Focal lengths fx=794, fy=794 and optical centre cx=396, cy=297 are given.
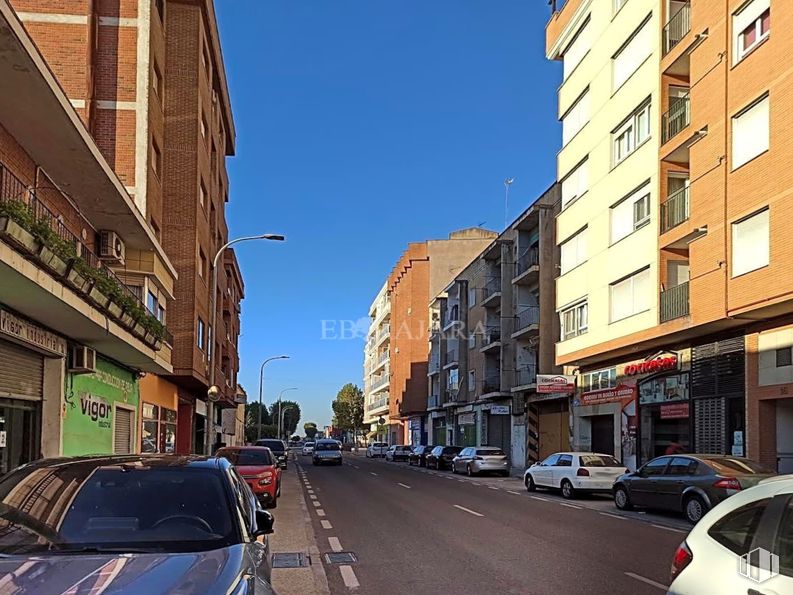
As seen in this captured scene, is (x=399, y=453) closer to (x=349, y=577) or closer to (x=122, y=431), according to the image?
(x=122, y=431)

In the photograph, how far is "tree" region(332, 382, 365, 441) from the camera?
135m

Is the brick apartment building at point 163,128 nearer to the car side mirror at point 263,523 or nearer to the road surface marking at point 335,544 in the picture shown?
the road surface marking at point 335,544

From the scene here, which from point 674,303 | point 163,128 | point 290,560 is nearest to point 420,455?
point 674,303

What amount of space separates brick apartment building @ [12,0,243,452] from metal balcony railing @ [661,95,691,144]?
1618 cm

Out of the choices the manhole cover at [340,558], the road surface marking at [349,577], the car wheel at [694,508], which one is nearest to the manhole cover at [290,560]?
the manhole cover at [340,558]

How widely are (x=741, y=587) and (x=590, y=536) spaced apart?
32.6 feet

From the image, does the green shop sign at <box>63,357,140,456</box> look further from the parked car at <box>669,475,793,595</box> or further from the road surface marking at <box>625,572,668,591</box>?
the parked car at <box>669,475,793,595</box>

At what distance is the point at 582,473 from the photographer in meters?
22.9

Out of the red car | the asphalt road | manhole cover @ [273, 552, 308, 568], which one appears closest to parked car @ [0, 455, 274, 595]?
the asphalt road

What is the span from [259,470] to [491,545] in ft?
27.1

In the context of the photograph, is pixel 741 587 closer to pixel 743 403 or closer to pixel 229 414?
pixel 743 403

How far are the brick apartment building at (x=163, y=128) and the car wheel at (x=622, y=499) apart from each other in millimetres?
13377

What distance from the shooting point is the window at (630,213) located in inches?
1064

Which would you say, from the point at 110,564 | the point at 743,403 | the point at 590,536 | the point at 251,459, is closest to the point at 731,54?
the point at 743,403
